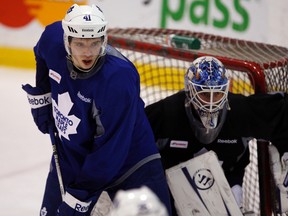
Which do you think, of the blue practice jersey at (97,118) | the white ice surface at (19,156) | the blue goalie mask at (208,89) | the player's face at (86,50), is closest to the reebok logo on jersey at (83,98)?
the blue practice jersey at (97,118)

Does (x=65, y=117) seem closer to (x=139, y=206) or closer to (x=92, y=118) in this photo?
(x=92, y=118)

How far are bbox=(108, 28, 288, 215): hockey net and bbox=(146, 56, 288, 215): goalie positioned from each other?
120 millimetres

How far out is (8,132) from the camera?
4.47m

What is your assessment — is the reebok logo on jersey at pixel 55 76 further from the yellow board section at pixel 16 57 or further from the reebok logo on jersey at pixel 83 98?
the yellow board section at pixel 16 57

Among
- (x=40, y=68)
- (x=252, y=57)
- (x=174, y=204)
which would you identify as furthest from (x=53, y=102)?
(x=252, y=57)

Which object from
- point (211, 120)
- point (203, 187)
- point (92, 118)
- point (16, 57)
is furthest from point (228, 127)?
point (16, 57)

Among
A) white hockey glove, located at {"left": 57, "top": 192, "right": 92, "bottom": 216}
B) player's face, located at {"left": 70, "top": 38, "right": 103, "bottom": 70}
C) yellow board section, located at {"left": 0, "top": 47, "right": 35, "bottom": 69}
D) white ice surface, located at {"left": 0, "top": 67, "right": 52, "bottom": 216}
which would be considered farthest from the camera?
yellow board section, located at {"left": 0, "top": 47, "right": 35, "bottom": 69}

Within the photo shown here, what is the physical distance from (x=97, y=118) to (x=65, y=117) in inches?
6.7

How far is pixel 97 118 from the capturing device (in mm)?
2395

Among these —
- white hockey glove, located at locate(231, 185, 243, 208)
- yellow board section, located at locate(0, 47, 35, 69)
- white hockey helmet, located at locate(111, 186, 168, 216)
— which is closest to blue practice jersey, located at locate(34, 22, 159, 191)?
white hockey glove, located at locate(231, 185, 243, 208)

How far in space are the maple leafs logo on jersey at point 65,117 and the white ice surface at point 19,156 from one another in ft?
3.36

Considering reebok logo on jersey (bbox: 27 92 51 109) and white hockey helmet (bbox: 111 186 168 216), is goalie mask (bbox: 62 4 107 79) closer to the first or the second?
reebok logo on jersey (bbox: 27 92 51 109)

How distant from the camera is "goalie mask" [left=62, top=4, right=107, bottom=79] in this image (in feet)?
7.65

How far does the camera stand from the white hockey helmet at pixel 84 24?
92.0 inches
